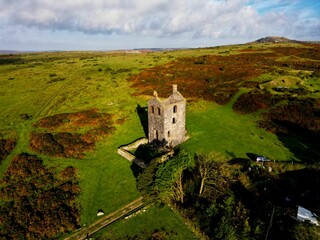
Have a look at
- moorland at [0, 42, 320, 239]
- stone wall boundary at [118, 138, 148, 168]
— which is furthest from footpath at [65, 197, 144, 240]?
stone wall boundary at [118, 138, 148, 168]

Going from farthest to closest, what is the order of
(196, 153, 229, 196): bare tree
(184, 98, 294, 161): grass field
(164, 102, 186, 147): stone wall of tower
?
1. (164, 102, 186, 147): stone wall of tower
2. (184, 98, 294, 161): grass field
3. (196, 153, 229, 196): bare tree

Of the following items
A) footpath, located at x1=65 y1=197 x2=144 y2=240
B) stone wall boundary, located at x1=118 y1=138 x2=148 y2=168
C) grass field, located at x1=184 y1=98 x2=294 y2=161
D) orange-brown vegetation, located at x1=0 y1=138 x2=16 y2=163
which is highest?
grass field, located at x1=184 y1=98 x2=294 y2=161

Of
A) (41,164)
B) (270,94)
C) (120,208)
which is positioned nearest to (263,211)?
(120,208)

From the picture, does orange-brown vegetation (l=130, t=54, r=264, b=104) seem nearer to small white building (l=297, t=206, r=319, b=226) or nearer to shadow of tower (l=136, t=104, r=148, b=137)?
shadow of tower (l=136, t=104, r=148, b=137)

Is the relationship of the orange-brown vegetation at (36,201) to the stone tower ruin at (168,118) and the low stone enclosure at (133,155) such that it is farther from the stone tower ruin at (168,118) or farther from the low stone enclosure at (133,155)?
the stone tower ruin at (168,118)

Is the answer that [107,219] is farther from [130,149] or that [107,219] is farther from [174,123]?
[174,123]

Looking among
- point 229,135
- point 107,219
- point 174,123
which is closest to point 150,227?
point 107,219
